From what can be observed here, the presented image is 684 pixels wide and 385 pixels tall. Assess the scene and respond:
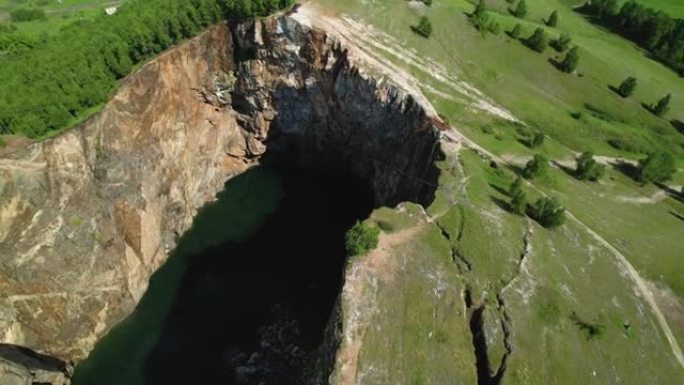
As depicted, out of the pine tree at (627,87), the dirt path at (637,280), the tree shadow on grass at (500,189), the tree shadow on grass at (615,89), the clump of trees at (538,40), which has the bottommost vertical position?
the dirt path at (637,280)

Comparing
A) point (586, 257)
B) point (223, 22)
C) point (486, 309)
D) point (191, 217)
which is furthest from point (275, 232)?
point (586, 257)

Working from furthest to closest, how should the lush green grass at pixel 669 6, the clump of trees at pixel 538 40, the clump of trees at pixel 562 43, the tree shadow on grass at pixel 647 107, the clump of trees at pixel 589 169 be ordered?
the lush green grass at pixel 669 6 < the clump of trees at pixel 562 43 < the clump of trees at pixel 538 40 < the tree shadow on grass at pixel 647 107 < the clump of trees at pixel 589 169

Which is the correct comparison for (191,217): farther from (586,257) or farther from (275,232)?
(586,257)

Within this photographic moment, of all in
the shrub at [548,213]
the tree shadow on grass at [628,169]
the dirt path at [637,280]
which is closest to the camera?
the dirt path at [637,280]

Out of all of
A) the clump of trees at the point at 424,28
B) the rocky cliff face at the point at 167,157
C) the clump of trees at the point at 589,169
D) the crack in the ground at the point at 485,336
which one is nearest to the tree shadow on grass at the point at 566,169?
the clump of trees at the point at 589,169

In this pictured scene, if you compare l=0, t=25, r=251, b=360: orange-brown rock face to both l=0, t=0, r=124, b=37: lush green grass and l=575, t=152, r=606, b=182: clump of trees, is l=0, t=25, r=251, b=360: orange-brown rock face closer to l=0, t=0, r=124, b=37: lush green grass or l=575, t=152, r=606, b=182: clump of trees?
l=0, t=0, r=124, b=37: lush green grass

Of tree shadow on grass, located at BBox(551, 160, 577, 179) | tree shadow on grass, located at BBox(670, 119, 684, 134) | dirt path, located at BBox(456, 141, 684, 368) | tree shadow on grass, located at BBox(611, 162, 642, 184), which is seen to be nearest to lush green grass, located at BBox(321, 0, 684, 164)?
tree shadow on grass, located at BBox(670, 119, 684, 134)

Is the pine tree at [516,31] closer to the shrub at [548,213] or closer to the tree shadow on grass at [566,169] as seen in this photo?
the tree shadow on grass at [566,169]
